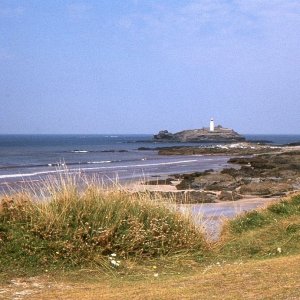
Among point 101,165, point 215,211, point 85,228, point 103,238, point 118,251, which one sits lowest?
point 101,165

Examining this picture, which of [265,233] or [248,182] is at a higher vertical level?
[265,233]

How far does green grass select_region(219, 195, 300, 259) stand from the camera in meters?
11.5

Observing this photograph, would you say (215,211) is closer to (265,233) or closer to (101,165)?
(265,233)

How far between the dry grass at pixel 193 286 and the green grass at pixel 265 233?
1704 mm

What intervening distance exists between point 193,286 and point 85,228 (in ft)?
10.4

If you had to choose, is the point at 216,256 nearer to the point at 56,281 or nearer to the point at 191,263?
the point at 191,263

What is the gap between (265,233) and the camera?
41.9 feet

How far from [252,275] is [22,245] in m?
4.03

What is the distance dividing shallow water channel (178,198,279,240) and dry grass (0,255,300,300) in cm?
248

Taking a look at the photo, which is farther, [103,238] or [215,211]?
[215,211]

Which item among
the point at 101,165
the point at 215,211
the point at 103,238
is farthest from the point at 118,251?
the point at 101,165

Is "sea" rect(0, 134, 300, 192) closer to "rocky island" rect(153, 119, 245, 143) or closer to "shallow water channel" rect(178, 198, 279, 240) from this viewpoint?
"shallow water channel" rect(178, 198, 279, 240)

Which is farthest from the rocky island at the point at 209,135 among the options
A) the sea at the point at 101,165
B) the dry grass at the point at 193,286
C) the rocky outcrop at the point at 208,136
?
the dry grass at the point at 193,286

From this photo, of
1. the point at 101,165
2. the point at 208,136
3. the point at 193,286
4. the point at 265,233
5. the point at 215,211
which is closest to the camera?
the point at 193,286
